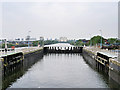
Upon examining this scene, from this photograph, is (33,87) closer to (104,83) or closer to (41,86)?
(41,86)

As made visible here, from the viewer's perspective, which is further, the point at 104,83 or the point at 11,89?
the point at 104,83

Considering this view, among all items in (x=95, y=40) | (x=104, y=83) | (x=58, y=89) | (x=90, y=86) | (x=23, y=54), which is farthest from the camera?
(x=95, y=40)

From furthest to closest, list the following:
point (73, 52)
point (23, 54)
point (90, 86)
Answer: point (73, 52), point (23, 54), point (90, 86)

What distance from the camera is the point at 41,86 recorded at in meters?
22.5

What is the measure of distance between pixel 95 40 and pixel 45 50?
6014 cm

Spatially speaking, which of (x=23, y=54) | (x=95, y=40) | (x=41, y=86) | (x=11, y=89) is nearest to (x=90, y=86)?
(x=41, y=86)

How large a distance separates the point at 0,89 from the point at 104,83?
13.5 m

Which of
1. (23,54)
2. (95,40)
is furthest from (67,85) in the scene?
(95,40)

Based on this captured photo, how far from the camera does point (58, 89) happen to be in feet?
69.4

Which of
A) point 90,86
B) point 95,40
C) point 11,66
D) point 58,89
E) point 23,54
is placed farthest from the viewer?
point 95,40

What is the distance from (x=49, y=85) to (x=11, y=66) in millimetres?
13458

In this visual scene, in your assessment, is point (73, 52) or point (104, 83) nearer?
point (104, 83)

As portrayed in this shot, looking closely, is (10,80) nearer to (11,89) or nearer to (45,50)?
(11,89)

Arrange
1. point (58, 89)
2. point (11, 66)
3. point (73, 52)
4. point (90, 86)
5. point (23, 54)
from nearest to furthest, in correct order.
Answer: point (58, 89) < point (90, 86) < point (11, 66) < point (23, 54) < point (73, 52)
